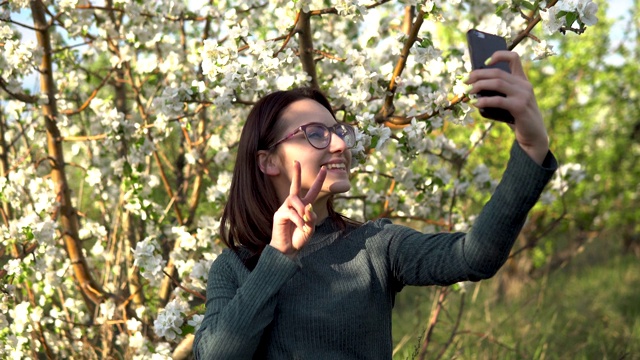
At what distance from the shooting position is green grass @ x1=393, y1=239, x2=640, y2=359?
4.70 metres

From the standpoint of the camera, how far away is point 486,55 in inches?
64.4

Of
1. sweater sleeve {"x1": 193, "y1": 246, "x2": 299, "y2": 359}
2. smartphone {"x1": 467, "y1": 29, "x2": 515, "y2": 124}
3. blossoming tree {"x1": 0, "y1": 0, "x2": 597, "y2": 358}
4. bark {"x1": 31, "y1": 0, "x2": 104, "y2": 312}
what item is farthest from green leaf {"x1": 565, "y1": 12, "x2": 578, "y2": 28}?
bark {"x1": 31, "y1": 0, "x2": 104, "y2": 312}

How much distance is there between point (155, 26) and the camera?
3.77 metres

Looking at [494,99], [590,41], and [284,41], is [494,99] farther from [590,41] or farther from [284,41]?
[590,41]

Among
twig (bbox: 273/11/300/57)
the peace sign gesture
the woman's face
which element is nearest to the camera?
the peace sign gesture

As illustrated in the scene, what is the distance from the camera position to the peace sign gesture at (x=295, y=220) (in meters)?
1.74

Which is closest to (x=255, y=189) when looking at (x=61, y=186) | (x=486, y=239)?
(x=486, y=239)

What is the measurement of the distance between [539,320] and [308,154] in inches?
161

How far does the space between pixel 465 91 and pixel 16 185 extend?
2.07 meters

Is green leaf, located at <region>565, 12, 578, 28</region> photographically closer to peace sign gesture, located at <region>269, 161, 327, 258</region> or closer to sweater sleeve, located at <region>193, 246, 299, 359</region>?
peace sign gesture, located at <region>269, 161, 327, 258</region>

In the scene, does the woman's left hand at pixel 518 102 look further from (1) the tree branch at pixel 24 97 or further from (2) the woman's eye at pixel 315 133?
(1) the tree branch at pixel 24 97

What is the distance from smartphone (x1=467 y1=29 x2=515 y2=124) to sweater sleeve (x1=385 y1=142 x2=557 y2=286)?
0.26ft

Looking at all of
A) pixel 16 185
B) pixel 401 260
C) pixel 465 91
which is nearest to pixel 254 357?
pixel 401 260

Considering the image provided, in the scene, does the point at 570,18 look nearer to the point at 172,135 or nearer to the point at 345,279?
the point at 345,279
